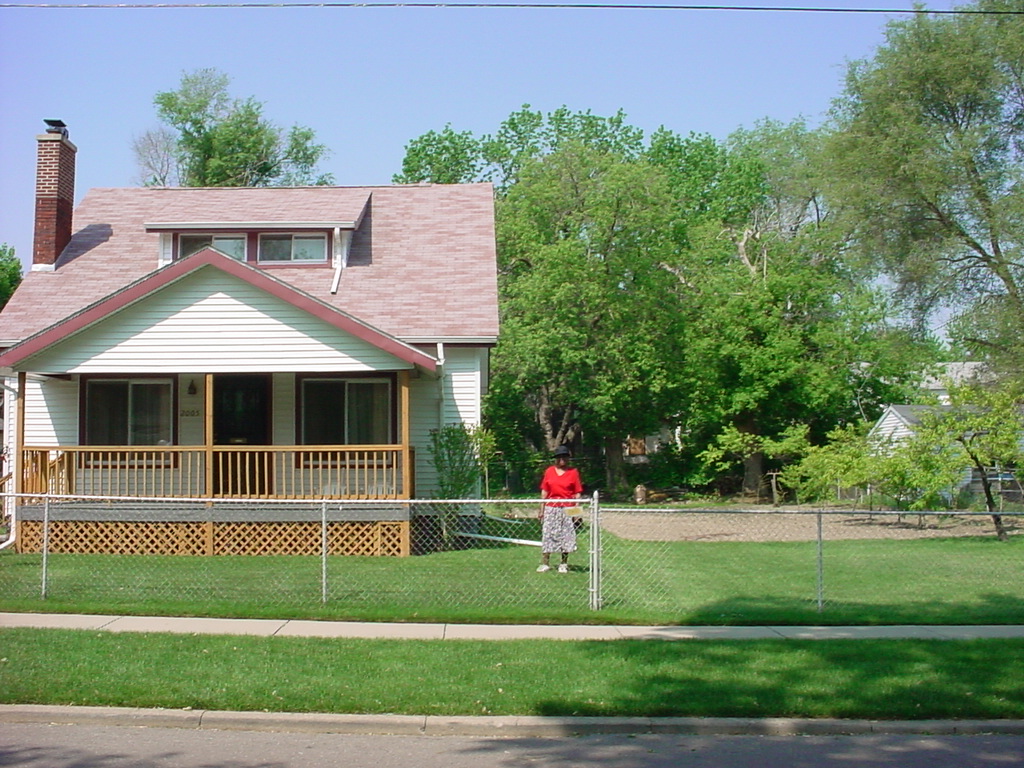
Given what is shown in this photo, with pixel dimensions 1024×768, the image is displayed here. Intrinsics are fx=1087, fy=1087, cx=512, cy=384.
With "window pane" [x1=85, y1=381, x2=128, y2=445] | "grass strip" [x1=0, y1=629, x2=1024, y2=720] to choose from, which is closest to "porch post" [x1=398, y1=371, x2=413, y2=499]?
"window pane" [x1=85, y1=381, x2=128, y2=445]

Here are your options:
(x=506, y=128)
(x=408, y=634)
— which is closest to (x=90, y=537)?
(x=408, y=634)

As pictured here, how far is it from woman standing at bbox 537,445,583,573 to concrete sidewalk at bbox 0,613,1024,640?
2492 millimetres

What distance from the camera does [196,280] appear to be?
1719 centimetres

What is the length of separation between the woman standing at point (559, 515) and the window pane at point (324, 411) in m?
6.44

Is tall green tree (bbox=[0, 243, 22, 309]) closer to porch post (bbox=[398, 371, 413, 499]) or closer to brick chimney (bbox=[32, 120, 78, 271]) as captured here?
brick chimney (bbox=[32, 120, 78, 271])

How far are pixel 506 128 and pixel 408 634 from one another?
128ft

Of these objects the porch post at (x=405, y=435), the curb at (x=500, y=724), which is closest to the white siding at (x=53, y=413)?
the porch post at (x=405, y=435)

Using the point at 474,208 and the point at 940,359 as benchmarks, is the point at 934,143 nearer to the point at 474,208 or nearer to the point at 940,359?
the point at 940,359

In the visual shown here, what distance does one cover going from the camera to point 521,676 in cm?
866

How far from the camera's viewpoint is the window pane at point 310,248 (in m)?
22.0

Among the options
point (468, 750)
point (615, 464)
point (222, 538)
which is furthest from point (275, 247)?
point (615, 464)

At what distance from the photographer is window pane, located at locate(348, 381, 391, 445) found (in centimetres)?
1984

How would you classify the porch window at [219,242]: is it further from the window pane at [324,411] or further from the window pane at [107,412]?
the window pane at [324,411]

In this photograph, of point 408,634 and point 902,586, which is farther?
A: point 902,586
